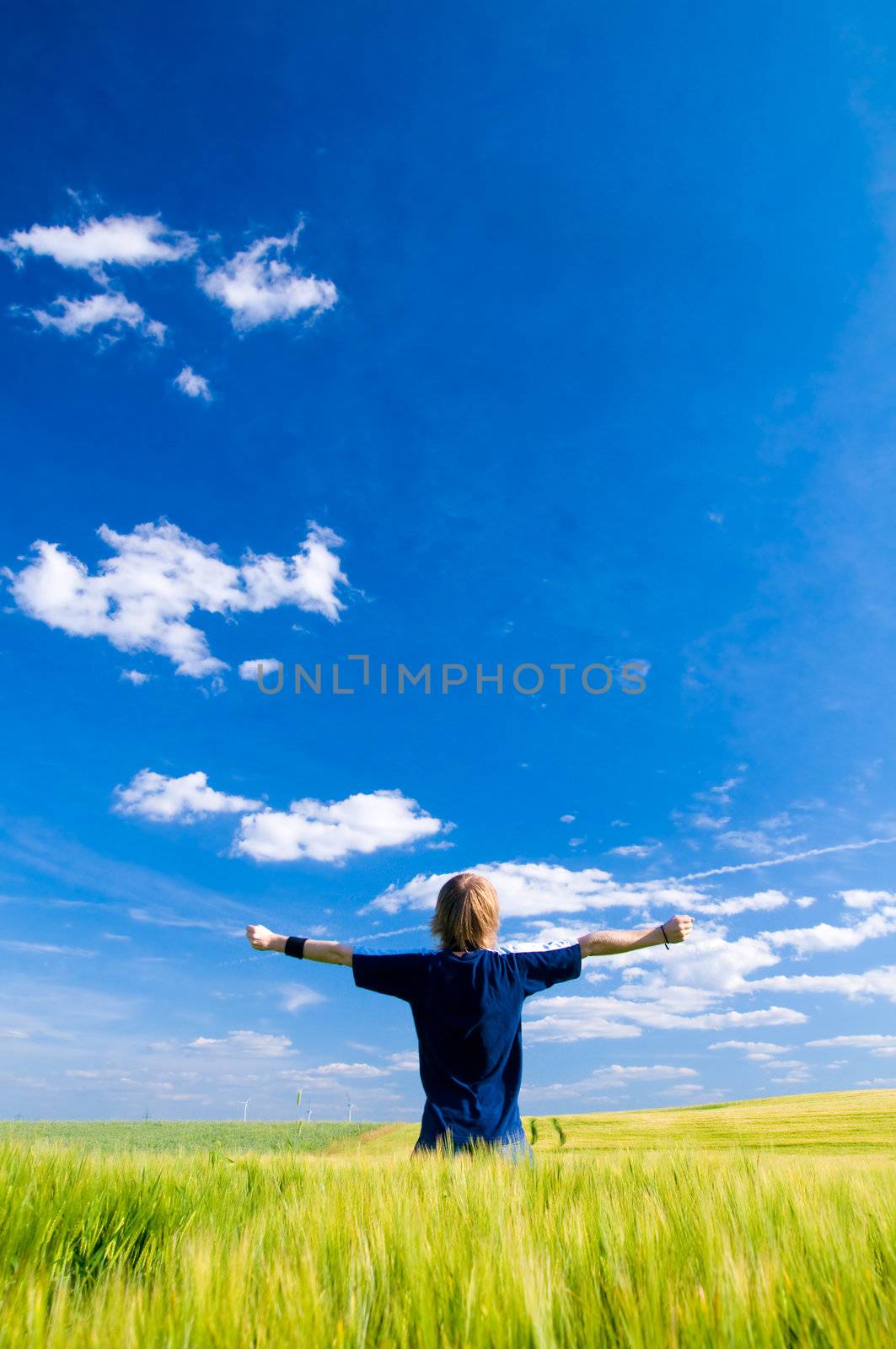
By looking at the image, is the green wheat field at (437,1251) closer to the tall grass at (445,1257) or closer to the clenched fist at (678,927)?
the tall grass at (445,1257)

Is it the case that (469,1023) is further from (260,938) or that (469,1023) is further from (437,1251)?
(437,1251)

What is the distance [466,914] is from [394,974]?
488 mm

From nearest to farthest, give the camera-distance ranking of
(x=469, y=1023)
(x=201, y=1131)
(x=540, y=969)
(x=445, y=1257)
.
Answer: (x=445, y=1257) → (x=469, y=1023) → (x=540, y=969) → (x=201, y=1131)

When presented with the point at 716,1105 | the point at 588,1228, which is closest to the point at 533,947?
the point at 588,1228

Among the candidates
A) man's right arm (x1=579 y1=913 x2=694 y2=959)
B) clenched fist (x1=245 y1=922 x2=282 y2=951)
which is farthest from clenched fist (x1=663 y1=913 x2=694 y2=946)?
clenched fist (x1=245 y1=922 x2=282 y2=951)

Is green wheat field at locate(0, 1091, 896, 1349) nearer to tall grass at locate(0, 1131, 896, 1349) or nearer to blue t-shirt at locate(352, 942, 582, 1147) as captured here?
tall grass at locate(0, 1131, 896, 1349)

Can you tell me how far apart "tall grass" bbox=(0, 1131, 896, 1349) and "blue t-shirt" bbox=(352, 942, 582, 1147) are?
1.07m

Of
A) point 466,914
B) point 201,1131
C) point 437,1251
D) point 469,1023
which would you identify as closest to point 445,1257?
point 437,1251

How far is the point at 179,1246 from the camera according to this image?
2082 millimetres

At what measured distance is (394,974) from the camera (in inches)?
168

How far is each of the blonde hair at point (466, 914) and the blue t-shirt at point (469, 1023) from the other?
0.08 m

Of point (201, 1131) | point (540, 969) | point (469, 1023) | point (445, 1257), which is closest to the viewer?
point (445, 1257)

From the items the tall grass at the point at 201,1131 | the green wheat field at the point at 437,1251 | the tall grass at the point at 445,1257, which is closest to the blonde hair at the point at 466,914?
the green wheat field at the point at 437,1251

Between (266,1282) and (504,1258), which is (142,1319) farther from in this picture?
(504,1258)
